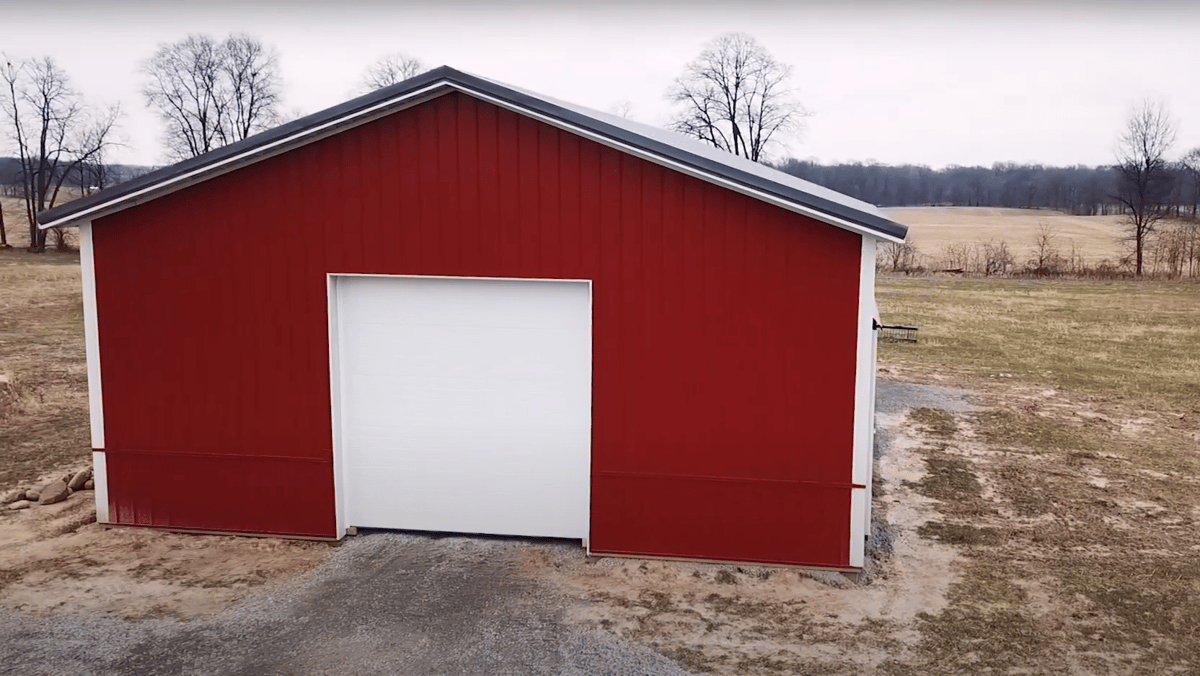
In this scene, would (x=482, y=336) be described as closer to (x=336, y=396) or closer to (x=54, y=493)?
(x=336, y=396)

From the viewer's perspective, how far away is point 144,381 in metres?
8.84

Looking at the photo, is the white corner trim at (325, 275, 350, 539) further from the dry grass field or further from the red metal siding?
the dry grass field

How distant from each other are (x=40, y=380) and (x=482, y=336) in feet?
36.0

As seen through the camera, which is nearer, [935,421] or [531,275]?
[531,275]

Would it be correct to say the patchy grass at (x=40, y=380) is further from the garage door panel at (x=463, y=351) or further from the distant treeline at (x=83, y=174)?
the distant treeline at (x=83, y=174)

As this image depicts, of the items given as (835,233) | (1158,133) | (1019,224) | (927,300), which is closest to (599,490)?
(835,233)

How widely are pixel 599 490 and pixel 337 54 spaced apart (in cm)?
4738

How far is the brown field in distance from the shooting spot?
4559cm

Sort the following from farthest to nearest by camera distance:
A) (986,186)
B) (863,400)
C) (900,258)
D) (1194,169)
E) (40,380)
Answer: (986,186) → (1194,169) → (900,258) → (40,380) → (863,400)

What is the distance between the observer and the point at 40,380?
15.6 metres

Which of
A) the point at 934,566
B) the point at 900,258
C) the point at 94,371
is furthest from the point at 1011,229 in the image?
the point at 94,371

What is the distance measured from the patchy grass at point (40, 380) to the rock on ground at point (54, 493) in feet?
3.07

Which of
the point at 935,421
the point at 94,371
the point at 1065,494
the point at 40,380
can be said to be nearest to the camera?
the point at 94,371

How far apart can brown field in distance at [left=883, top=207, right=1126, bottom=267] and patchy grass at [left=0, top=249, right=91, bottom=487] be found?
31580 mm
